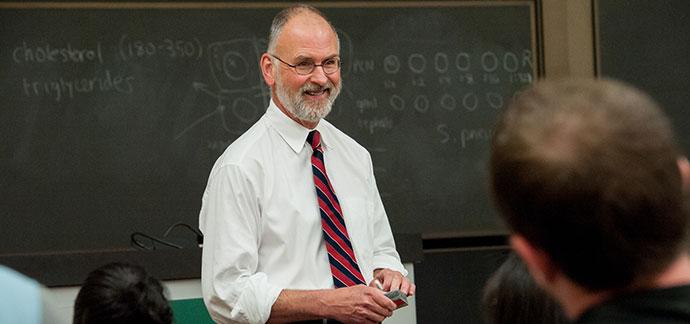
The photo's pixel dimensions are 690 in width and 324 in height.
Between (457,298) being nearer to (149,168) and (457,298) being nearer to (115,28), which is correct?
(149,168)

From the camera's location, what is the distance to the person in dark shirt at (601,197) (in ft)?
2.67

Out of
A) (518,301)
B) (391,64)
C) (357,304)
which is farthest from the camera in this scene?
(391,64)

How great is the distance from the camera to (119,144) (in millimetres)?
4566

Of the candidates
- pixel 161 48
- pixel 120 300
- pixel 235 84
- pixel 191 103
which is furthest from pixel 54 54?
pixel 120 300

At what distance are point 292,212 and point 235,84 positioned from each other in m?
2.40

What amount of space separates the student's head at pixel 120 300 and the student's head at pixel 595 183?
1.00 metres

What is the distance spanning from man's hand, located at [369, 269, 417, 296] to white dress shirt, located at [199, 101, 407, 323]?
36 millimetres

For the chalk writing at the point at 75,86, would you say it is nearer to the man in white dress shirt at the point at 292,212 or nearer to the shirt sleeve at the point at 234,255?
the man in white dress shirt at the point at 292,212

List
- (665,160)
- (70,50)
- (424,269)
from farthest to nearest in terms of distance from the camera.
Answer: (424,269) < (70,50) < (665,160)

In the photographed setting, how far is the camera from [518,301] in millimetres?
1514

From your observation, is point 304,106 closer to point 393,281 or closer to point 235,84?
point 393,281

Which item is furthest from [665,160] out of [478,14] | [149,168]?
[478,14]

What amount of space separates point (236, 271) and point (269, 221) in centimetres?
14

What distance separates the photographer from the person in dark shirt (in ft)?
2.67
